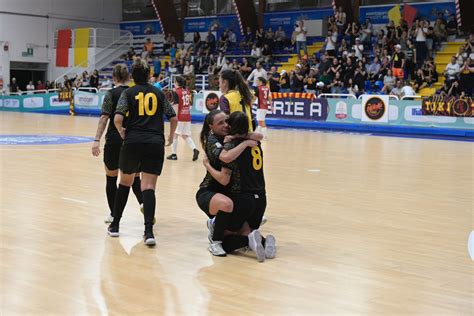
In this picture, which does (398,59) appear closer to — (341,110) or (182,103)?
Answer: (341,110)

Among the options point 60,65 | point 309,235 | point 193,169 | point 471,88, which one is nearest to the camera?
point 309,235

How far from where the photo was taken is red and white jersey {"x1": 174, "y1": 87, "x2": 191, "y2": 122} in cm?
1398

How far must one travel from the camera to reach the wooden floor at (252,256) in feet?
15.1

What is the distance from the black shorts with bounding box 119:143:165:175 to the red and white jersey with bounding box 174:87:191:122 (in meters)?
7.74

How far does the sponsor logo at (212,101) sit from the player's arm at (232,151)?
19.2 metres

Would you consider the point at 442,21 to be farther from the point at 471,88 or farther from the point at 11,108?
the point at 11,108

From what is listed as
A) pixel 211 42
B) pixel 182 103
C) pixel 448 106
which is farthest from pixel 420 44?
pixel 182 103

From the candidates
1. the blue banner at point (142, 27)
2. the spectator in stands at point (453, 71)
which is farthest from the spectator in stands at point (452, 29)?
the blue banner at point (142, 27)

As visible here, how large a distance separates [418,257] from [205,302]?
2.24 metres

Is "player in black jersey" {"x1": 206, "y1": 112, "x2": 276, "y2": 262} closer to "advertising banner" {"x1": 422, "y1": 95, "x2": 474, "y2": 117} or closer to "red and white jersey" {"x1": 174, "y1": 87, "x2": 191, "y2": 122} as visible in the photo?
"red and white jersey" {"x1": 174, "y1": 87, "x2": 191, "y2": 122}

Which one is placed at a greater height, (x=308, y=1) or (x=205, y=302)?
(x=308, y=1)

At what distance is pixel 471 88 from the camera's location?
21.6 m

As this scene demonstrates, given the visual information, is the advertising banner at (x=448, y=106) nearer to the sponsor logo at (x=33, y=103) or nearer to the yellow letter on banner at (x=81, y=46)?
the sponsor logo at (x=33, y=103)

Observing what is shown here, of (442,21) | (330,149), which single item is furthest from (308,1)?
(330,149)
